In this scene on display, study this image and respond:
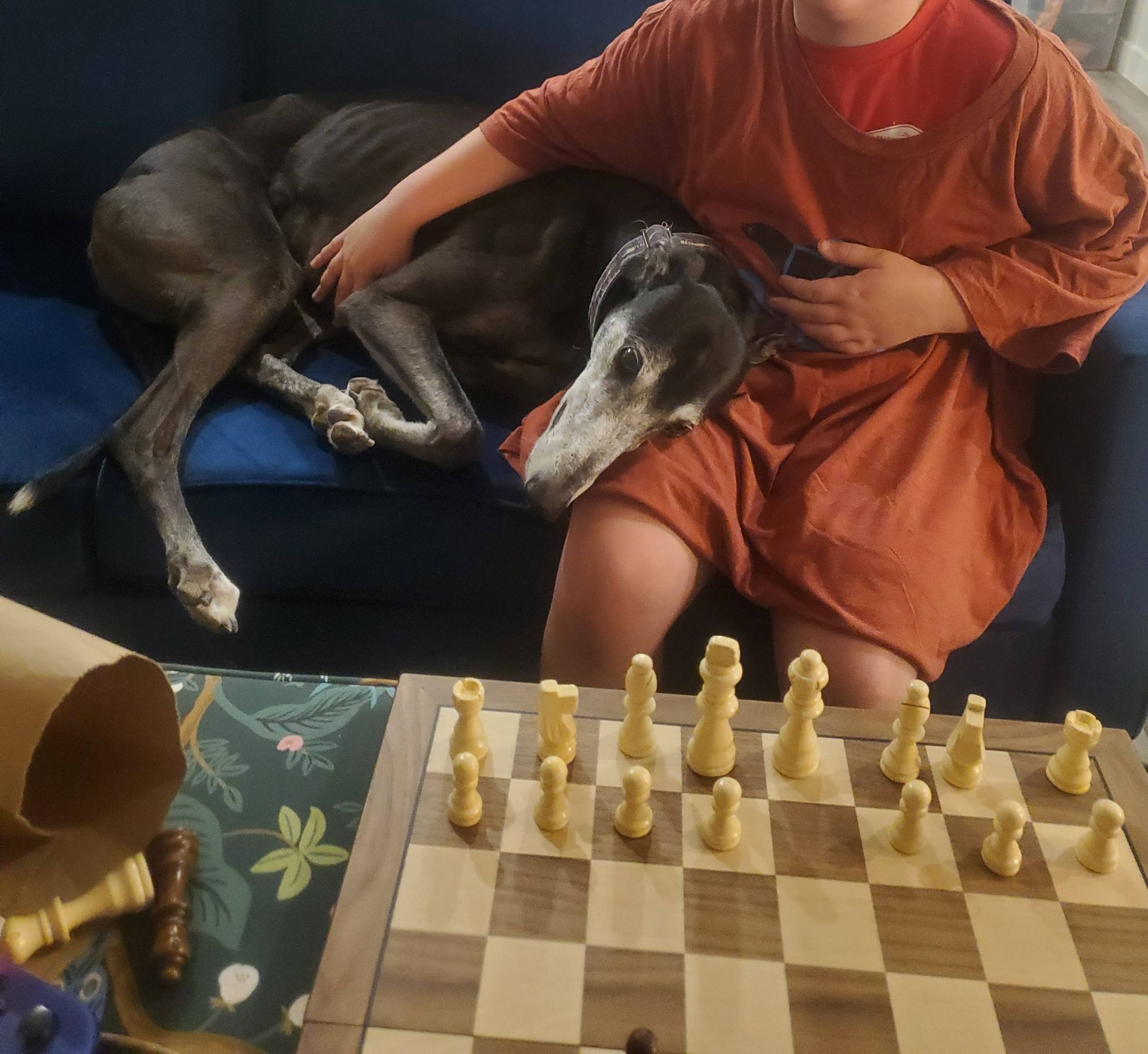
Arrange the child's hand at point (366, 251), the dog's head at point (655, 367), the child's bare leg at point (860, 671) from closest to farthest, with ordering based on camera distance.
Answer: the child's bare leg at point (860, 671) → the dog's head at point (655, 367) → the child's hand at point (366, 251)

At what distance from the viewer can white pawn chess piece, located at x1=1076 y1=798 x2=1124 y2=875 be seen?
2.81 feet

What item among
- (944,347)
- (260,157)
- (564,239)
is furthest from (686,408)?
(260,157)

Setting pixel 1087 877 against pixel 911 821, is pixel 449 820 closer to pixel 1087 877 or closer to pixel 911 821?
pixel 911 821

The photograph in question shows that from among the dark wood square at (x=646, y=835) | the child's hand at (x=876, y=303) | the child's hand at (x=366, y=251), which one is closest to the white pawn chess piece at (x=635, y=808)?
the dark wood square at (x=646, y=835)

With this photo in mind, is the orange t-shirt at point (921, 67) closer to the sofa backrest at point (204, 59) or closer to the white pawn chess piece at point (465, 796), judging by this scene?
the sofa backrest at point (204, 59)

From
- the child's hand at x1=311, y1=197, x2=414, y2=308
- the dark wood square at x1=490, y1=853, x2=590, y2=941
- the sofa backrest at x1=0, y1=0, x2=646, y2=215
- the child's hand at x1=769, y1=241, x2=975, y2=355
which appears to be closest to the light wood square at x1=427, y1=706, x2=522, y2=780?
the dark wood square at x1=490, y1=853, x2=590, y2=941

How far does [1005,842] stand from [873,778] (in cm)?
14

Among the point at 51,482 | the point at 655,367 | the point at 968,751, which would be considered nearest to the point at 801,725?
the point at 968,751

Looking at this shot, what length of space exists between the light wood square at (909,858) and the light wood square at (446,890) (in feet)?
1.11

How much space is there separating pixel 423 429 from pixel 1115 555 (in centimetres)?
105

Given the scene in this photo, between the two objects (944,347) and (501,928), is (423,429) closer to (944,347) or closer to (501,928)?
(944,347)

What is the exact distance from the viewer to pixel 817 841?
0.91m

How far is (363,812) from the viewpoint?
91 cm

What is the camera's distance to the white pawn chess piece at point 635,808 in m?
0.87
